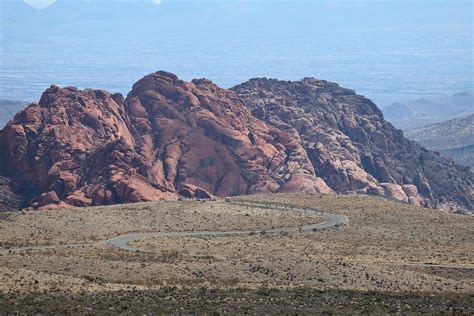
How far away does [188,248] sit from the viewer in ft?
207

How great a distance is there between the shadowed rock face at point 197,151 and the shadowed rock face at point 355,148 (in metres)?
0.19

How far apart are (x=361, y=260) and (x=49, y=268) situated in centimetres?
1703

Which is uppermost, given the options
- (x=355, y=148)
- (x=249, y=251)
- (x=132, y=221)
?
(x=355, y=148)

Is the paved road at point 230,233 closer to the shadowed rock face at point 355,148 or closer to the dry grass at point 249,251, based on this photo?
the dry grass at point 249,251

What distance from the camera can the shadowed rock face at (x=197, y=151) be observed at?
324 feet

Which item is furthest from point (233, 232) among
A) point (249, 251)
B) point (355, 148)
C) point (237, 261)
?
point (355, 148)

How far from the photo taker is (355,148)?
127375 mm

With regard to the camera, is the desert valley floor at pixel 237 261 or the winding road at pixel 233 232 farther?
the winding road at pixel 233 232

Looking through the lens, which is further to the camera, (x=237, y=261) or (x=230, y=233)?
(x=230, y=233)

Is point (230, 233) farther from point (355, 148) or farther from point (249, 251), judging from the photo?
point (355, 148)

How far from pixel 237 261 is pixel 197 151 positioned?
180 feet

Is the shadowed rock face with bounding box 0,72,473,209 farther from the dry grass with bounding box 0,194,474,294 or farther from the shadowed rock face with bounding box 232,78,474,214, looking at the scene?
the dry grass with bounding box 0,194,474,294

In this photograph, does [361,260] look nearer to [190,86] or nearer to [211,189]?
[211,189]

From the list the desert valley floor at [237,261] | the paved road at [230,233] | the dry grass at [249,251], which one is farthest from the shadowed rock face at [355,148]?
the paved road at [230,233]
